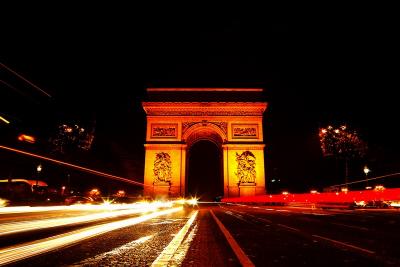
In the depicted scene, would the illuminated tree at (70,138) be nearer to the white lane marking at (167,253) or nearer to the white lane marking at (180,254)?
the white lane marking at (167,253)

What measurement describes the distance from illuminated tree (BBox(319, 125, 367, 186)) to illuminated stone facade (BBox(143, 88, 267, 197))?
6942 millimetres

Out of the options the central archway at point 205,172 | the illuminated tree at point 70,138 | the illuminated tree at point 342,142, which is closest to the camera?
the illuminated tree at point 342,142

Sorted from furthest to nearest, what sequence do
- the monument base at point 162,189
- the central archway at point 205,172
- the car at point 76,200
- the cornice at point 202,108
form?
the central archway at point 205,172 < the cornice at point 202,108 < the monument base at point 162,189 < the car at point 76,200

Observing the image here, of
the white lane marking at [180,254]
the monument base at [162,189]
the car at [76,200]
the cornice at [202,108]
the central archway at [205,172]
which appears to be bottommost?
the white lane marking at [180,254]

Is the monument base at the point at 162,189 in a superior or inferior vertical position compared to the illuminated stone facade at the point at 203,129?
inferior

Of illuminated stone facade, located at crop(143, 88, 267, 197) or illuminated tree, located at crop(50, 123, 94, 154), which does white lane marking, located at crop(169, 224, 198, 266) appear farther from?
illuminated stone facade, located at crop(143, 88, 267, 197)

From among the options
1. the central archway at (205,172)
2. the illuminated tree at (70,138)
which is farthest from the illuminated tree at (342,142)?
the central archway at (205,172)

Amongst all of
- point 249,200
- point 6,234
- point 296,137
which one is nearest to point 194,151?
point 296,137

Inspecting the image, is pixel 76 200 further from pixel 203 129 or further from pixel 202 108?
pixel 203 129

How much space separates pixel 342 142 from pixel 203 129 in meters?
14.8

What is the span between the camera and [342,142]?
2870 centimetres

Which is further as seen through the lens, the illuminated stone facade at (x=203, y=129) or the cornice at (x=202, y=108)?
the cornice at (x=202, y=108)

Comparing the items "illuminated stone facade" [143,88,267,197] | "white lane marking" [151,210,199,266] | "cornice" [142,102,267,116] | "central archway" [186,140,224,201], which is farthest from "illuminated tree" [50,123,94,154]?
"white lane marking" [151,210,199,266]

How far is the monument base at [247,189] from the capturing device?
33.4 metres
